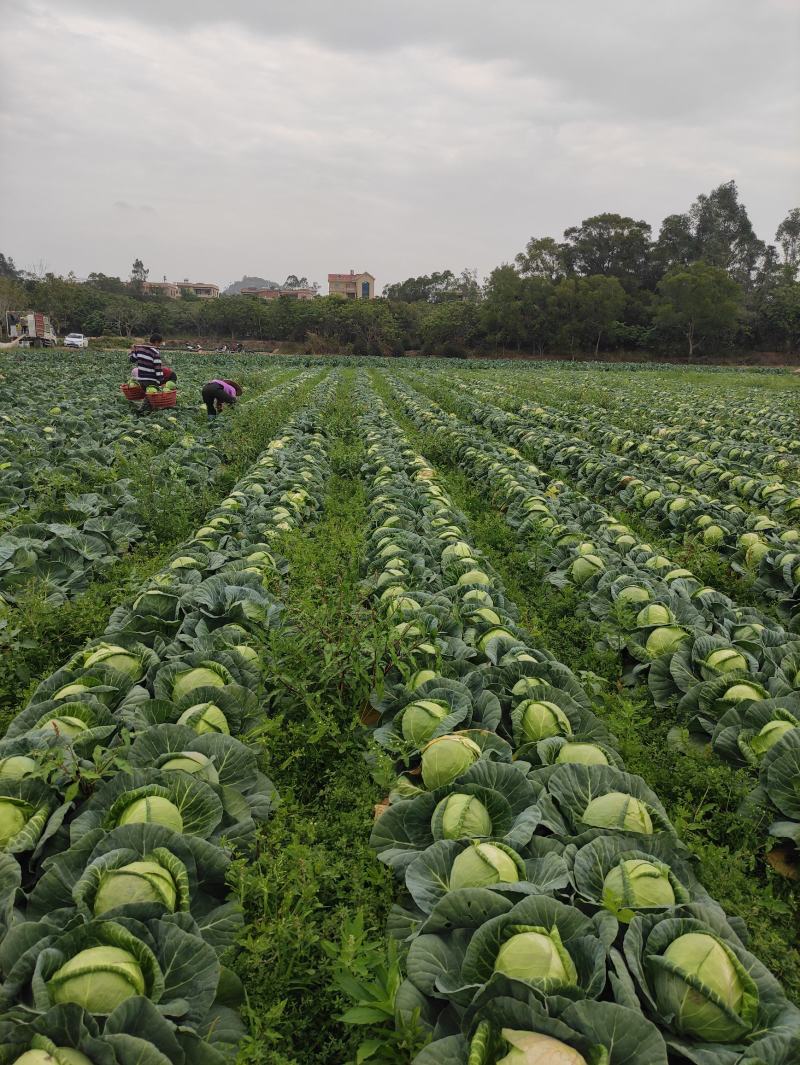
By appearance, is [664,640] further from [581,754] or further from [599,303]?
[599,303]

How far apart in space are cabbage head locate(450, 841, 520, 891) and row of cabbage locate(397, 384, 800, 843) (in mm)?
1630

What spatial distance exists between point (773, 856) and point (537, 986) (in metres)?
2.03

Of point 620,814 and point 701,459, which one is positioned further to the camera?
point 701,459

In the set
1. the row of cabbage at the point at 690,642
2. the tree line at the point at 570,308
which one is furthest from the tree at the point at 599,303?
the row of cabbage at the point at 690,642

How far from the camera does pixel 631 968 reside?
2.07 m

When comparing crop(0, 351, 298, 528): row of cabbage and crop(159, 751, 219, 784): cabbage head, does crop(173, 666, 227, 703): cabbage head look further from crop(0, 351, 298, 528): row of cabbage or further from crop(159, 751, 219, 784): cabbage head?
crop(0, 351, 298, 528): row of cabbage

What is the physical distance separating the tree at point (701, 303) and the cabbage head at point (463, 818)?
61065 millimetres

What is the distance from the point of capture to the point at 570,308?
5809 centimetres

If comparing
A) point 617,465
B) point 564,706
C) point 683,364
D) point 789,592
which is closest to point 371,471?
point 617,465

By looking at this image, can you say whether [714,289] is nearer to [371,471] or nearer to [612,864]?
[371,471]

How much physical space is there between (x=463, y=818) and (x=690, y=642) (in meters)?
2.67

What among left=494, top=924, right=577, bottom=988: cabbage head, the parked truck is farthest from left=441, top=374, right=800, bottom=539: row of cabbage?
the parked truck

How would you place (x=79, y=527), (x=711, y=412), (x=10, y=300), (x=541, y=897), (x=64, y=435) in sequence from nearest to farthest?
(x=541, y=897) < (x=79, y=527) < (x=64, y=435) < (x=711, y=412) < (x=10, y=300)

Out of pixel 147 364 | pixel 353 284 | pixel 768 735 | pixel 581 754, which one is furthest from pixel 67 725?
pixel 353 284
